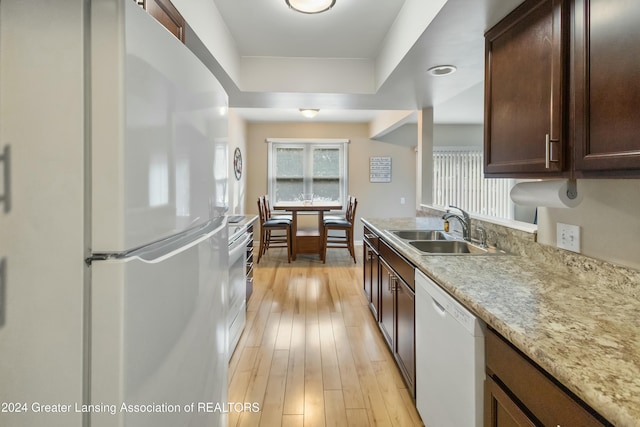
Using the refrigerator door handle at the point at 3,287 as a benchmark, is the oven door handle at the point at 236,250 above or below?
below

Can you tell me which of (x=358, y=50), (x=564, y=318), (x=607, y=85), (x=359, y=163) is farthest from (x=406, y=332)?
(x=359, y=163)

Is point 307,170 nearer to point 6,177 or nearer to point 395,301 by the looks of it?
point 395,301

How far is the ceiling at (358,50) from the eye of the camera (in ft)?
6.44

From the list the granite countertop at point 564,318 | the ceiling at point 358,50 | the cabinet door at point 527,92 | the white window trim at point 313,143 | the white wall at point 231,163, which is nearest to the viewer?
the granite countertop at point 564,318

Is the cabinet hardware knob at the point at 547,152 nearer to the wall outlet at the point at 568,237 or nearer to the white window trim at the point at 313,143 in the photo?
the wall outlet at the point at 568,237

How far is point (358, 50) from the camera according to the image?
3.04m

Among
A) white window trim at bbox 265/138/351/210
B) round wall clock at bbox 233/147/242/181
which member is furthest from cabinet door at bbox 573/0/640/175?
white window trim at bbox 265/138/351/210

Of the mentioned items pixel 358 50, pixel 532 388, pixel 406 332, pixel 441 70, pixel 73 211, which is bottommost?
pixel 406 332

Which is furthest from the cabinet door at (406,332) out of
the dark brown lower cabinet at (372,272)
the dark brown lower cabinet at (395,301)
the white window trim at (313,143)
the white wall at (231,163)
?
the white window trim at (313,143)

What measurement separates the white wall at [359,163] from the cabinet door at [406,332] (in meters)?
4.74

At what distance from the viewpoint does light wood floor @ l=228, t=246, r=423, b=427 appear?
70.4 inches

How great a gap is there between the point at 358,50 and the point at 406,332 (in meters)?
2.45

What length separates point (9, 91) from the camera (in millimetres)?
667

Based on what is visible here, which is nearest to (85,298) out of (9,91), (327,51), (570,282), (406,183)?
(9,91)
